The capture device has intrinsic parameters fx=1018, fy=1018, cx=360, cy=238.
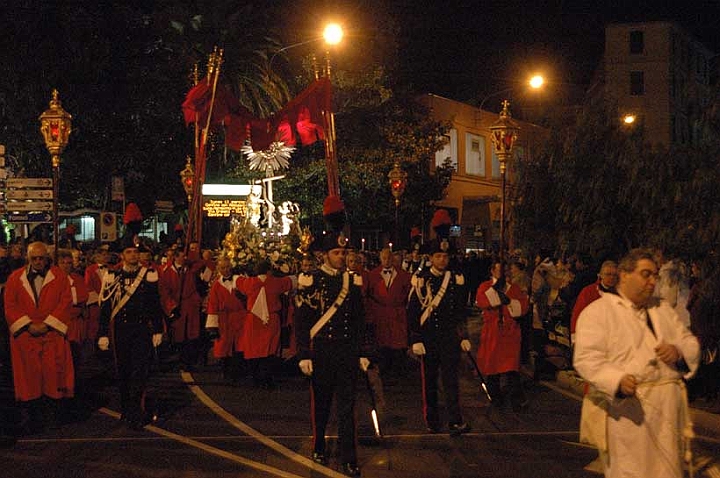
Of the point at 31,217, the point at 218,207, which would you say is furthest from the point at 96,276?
the point at 218,207

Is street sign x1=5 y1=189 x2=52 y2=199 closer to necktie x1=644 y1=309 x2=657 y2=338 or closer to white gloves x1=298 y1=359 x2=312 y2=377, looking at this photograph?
white gloves x1=298 y1=359 x2=312 y2=377

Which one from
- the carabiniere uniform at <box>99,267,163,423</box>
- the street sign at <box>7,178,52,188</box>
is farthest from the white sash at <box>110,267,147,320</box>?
the street sign at <box>7,178,52,188</box>

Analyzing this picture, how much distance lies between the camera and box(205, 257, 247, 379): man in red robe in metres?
14.4

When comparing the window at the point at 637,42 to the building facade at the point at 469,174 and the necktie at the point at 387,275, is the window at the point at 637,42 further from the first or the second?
the necktie at the point at 387,275

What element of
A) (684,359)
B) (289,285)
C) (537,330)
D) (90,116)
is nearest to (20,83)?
(90,116)

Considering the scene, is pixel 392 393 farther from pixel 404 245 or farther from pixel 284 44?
pixel 404 245

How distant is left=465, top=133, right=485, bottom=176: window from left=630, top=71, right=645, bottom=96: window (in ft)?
44.0

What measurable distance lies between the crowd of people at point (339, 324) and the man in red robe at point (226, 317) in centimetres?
2

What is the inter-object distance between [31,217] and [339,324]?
11.1 m

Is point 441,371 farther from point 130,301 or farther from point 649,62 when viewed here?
point 649,62

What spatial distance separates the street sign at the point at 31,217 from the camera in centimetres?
1783

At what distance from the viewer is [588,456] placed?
8.96 meters

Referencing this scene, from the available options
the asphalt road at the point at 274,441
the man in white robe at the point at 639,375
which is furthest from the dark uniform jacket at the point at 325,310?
the man in white robe at the point at 639,375

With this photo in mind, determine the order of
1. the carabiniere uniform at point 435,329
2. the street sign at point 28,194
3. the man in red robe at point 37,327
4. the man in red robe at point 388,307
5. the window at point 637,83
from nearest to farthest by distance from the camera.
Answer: the carabiniere uniform at point 435,329 < the man in red robe at point 37,327 < the man in red robe at point 388,307 < the street sign at point 28,194 < the window at point 637,83
